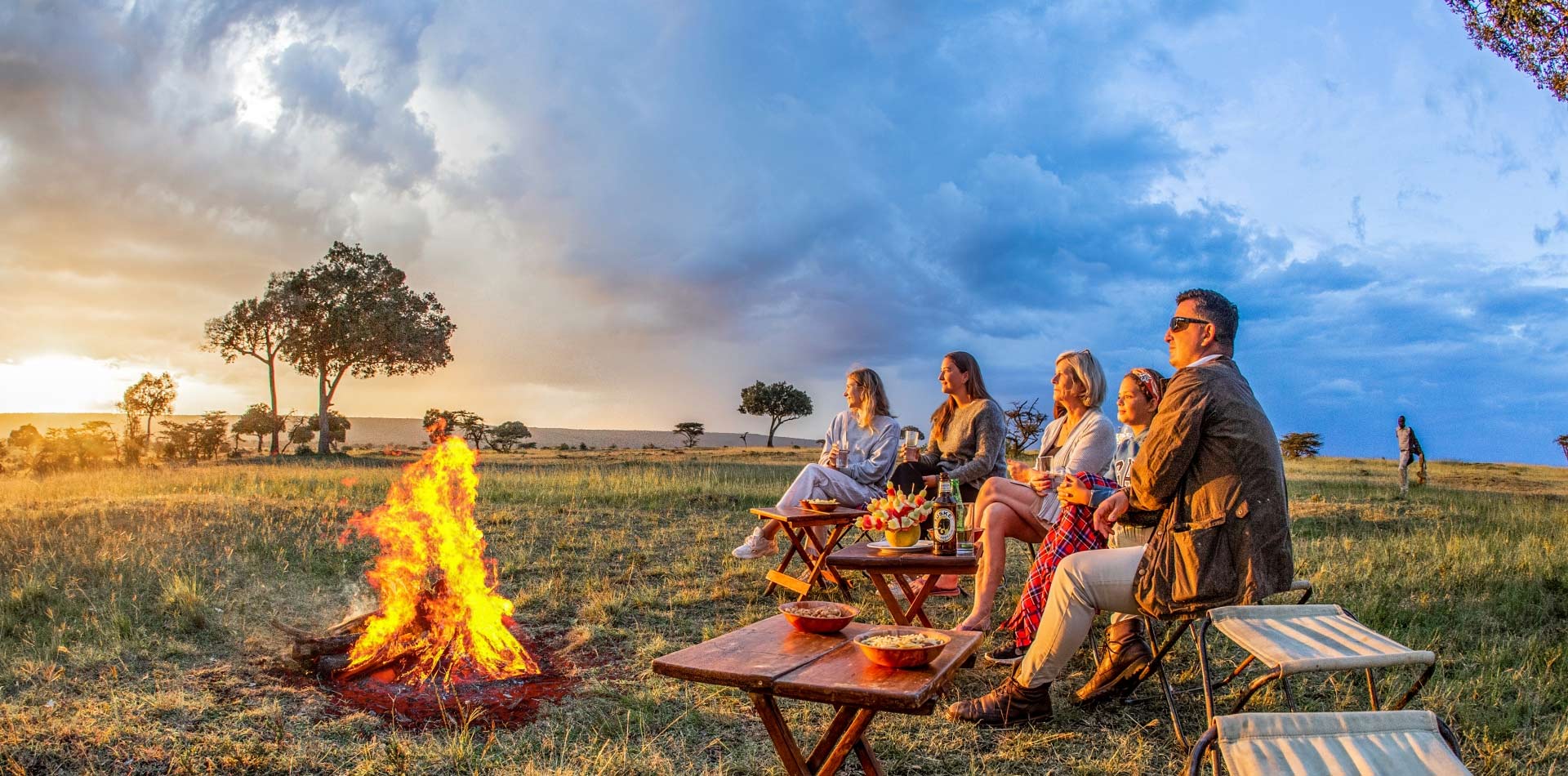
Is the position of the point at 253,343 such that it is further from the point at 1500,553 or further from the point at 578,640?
the point at 1500,553

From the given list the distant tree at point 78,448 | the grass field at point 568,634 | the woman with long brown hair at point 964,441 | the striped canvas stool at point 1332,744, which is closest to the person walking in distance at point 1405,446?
the grass field at point 568,634

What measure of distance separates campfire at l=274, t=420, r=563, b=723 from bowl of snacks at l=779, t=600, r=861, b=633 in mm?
1737

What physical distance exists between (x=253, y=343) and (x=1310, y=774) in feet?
125

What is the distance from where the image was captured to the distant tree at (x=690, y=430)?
171 feet

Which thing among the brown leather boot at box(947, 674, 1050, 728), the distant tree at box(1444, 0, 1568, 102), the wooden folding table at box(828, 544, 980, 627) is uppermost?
the distant tree at box(1444, 0, 1568, 102)

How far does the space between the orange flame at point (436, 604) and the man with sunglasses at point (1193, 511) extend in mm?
2849

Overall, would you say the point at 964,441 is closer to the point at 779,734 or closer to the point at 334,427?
the point at 779,734

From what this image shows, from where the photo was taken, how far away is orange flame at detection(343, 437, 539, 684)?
181 inches

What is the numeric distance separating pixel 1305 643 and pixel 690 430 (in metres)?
49.5

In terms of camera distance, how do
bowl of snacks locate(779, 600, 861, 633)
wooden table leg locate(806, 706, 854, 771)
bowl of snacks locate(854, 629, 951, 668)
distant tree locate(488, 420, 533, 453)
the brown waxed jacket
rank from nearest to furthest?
1. bowl of snacks locate(854, 629, 951, 668)
2. wooden table leg locate(806, 706, 854, 771)
3. bowl of snacks locate(779, 600, 861, 633)
4. the brown waxed jacket
5. distant tree locate(488, 420, 533, 453)

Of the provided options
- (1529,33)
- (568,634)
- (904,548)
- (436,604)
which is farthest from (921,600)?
(1529,33)

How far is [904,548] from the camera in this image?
4.80 m

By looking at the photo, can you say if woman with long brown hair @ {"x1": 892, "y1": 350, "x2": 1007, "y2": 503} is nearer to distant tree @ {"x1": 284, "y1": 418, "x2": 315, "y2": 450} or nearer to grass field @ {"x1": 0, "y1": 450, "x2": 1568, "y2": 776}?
grass field @ {"x1": 0, "y1": 450, "x2": 1568, "y2": 776}

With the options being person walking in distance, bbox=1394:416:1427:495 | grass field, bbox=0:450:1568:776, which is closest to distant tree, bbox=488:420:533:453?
grass field, bbox=0:450:1568:776
